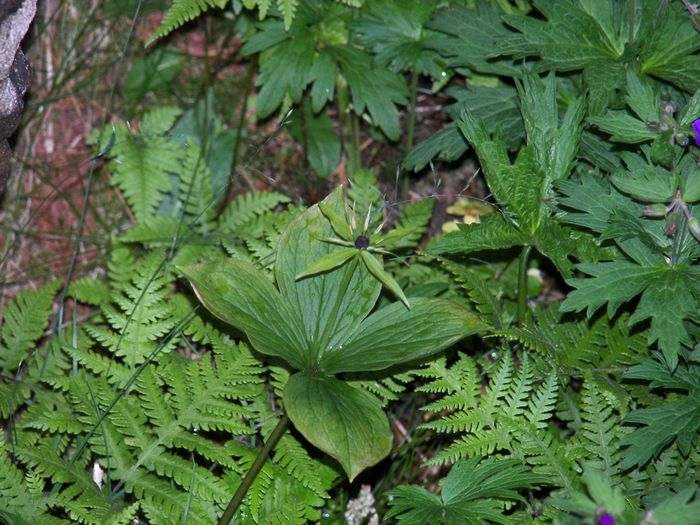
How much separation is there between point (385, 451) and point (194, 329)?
101 cm

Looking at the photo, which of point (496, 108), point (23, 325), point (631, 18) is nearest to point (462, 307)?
point (496, 108)

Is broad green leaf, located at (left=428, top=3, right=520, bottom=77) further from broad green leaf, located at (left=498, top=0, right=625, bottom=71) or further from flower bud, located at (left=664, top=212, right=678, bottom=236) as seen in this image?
flower bud, located at (left=664, top=212, right=678, bottom=236)

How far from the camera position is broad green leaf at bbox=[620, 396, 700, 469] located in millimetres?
2709

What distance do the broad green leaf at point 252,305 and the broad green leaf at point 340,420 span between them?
0.13 metres

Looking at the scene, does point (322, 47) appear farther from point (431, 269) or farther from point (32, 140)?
point (32, 140)

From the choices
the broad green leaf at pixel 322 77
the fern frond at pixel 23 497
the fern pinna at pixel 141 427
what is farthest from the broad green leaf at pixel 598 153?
the fern frond at pixel 23 497

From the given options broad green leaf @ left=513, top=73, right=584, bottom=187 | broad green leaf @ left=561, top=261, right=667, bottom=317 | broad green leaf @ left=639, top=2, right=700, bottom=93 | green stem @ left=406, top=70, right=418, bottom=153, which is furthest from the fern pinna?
broad green leaf @ left=639, top=2, right=700, bottom=93

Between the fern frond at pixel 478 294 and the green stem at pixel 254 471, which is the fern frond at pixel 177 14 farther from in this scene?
the green stem at pixel 254 471

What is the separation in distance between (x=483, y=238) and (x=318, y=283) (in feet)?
2.25

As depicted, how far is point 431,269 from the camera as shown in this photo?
144 inches

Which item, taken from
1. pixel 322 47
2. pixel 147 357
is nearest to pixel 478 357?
pixel 147 357

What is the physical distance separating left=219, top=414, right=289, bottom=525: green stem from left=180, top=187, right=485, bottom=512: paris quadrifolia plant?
0.03 meters

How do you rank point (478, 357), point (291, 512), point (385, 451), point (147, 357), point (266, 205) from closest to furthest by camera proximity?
point (385, 451) < point (291, 512) < point (147, 357) < point (478, 357) < point (266, 205)

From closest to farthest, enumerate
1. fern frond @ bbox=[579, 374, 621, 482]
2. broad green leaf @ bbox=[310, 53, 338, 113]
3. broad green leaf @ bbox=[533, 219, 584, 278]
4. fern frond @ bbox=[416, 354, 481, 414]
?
fern frond @ bbox=[579, 374, 621, 482] → fern frond @ bbox=[416, 354, 481, 414] → broad green leaf @ bbox=[533, 219, 584, 278] → broad green leaf @ bbox=[310, 53, 338, 113]
